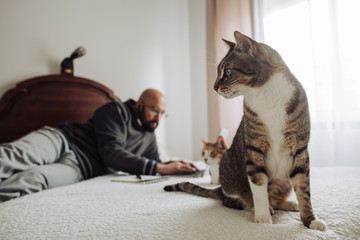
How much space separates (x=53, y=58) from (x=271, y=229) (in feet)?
6.70

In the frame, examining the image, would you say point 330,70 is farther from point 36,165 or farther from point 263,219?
point 36,165

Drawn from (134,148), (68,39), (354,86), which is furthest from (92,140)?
(354,86)

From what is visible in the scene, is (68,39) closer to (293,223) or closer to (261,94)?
(261,94)

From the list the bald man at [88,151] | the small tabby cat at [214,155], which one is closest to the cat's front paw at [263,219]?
the small tabby cat at [214,155]

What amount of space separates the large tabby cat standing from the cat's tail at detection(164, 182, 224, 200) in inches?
7.9

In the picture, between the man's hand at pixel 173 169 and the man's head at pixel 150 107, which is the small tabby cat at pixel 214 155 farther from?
the man's head at pixel 150 107

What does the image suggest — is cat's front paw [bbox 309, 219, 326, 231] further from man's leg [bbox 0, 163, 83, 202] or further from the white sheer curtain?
the white sheer curtain

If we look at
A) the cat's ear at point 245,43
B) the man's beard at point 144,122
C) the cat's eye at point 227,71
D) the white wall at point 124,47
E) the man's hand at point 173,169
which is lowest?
the man's hand at point 173,169

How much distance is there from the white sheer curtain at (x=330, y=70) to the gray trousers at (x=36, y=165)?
4.72ft

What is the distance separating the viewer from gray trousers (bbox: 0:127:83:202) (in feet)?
3.10

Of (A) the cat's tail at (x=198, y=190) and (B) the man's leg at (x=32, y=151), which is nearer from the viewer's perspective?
(A) the cat's tail at (x=198, y=190)

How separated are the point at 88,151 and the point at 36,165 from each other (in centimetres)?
31

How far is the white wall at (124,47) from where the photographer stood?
1.84 metres

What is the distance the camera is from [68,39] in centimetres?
207
